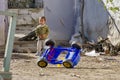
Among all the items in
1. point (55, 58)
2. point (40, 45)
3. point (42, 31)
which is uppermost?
point (42, 31)

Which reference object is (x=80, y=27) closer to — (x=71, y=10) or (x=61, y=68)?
(x=71, y=10)

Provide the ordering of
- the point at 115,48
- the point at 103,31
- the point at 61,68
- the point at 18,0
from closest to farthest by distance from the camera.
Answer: the point at 61,68 → the point at 115,48 → the point at 103,31 → the point at 18,0

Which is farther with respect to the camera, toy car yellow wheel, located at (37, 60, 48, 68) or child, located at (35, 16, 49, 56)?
child, located at (35, 16, 49, 56)

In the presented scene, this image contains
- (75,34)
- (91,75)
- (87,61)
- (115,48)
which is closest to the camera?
(91,75)

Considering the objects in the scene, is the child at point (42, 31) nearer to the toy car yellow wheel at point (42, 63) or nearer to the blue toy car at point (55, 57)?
the blue toy car at point (55, 57)

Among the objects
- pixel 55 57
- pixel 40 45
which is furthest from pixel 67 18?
pixel 55 57

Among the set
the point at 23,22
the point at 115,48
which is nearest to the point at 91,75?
the point at 115,48

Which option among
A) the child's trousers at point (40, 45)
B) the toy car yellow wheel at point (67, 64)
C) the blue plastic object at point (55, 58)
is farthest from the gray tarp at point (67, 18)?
the toy car yellow wheel at point (67, 64)

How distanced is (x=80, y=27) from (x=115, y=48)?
3319 mm

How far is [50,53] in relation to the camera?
30.0 feet

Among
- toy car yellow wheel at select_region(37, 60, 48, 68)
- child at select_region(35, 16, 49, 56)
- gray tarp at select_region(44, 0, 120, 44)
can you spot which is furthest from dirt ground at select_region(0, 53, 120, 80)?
gray tarp at select_region(44, 0, 120, 44)

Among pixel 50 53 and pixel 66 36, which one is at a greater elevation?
pixel 50 53

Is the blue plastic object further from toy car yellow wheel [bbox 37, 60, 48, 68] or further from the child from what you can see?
the child

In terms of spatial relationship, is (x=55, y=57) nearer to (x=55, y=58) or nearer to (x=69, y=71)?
(x=55, y=58)
